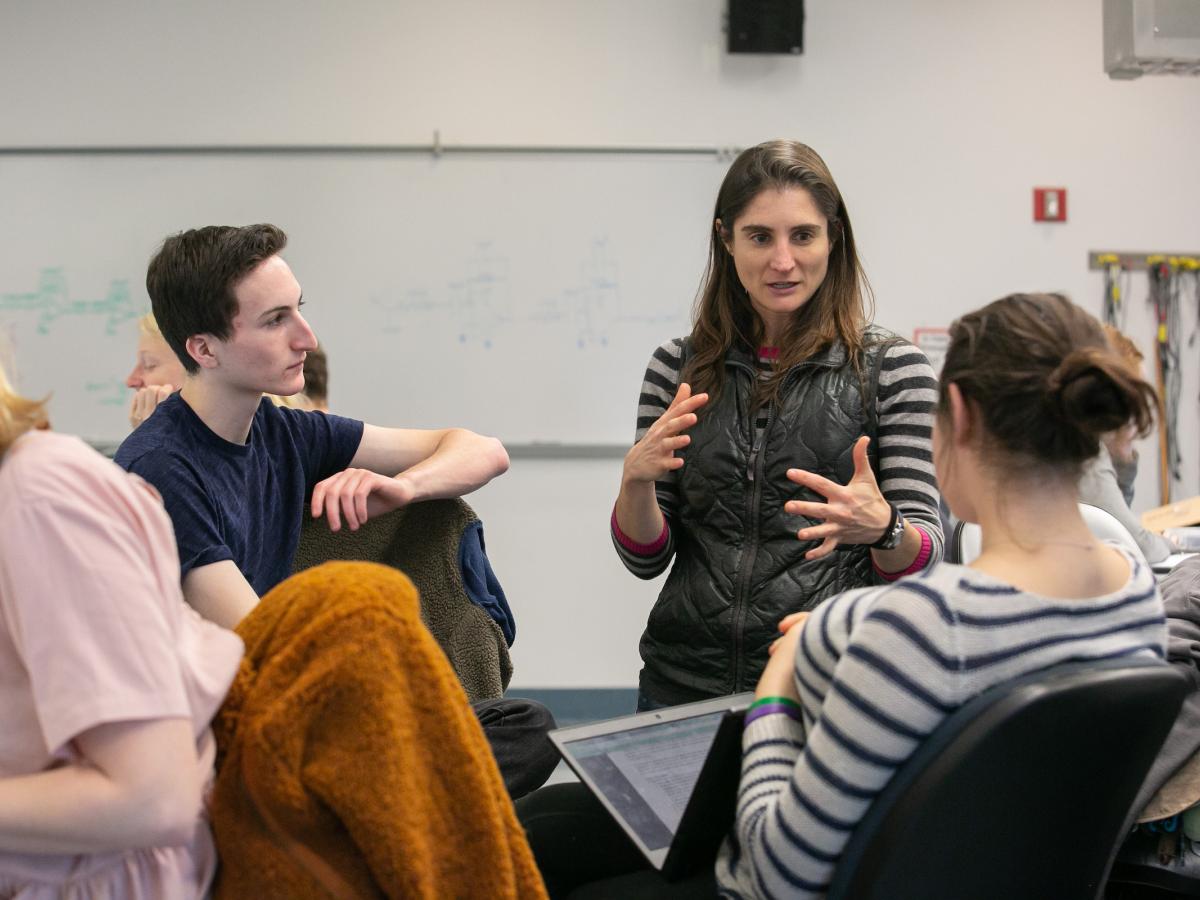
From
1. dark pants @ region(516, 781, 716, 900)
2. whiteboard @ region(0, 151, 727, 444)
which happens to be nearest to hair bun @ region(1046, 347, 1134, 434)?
dark pants @ region(516, 781, 716, 900)

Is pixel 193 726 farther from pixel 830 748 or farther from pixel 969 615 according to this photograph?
pixel 969 615

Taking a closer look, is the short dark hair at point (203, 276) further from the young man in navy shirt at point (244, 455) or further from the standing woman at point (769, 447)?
the standing woman at point (769, 447)

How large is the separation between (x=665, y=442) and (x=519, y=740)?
1.48 ft

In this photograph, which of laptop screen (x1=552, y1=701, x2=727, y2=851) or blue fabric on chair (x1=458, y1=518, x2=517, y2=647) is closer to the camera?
laptop screen (x1=552, y1=701, x2=727, y2=851)

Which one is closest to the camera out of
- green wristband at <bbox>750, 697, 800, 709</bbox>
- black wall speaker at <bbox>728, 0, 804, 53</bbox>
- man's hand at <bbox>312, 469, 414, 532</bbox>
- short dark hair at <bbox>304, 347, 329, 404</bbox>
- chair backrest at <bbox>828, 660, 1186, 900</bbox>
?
chair backrest at <bbox>828, 660, 1186, 900</bbox>

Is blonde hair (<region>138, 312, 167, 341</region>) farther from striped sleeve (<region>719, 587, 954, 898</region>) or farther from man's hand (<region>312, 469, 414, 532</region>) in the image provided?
striped sleeve (<region>719, 587, 954, 898</region>)

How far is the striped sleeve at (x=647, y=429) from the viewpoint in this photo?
167 cm

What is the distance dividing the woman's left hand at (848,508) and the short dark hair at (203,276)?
0.84m

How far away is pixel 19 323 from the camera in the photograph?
3.74 m

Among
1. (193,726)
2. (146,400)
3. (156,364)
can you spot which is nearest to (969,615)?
(193,726)

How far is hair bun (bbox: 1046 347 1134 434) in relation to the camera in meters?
0.93

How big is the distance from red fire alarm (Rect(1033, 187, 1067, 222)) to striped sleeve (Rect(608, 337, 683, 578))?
2592mm

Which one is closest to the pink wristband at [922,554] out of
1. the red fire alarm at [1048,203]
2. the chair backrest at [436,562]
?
the chair backrest at [436,562]

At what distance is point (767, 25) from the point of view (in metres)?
3.66
